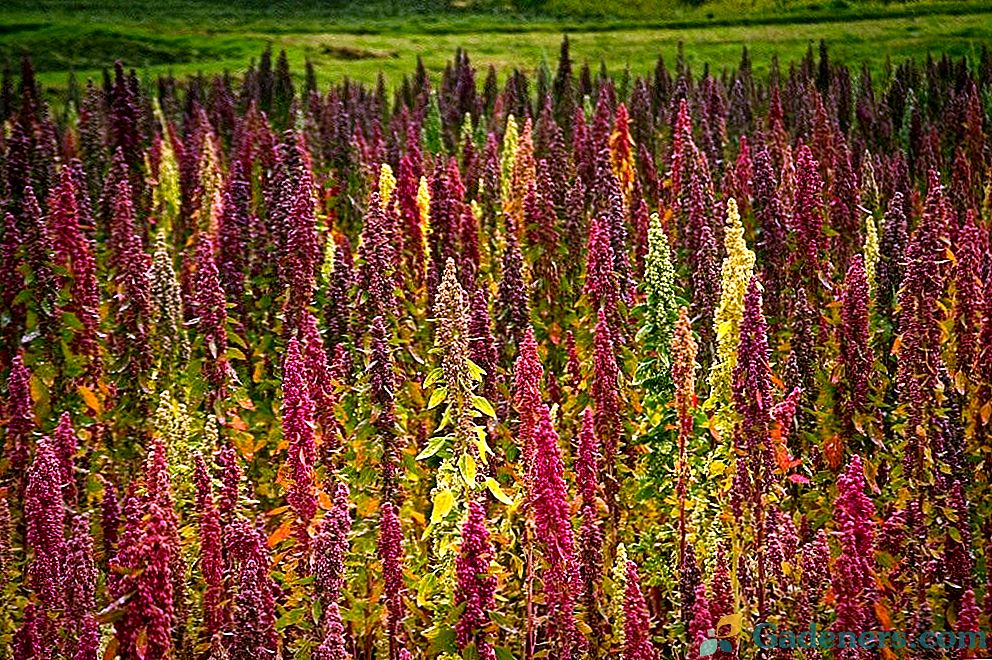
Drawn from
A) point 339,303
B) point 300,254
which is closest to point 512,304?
point 339,303

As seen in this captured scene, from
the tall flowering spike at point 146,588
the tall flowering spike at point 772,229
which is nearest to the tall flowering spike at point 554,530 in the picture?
the tall flowering spike at point 146,588

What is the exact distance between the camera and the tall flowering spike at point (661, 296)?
559 cm

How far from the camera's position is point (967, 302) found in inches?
237

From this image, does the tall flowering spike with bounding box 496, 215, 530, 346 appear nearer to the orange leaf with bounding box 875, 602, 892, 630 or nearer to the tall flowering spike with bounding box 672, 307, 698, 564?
the tall flowering spike with bounding box 672, 307, 698, 564

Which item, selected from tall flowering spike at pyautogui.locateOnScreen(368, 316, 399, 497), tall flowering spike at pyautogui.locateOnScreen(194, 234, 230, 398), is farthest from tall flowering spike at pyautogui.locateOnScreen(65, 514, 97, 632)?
tall flowering spike at pyautogui.locateOnScreen(194, 234, 230, 398)

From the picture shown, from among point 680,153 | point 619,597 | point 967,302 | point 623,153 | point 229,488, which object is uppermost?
point 680,153

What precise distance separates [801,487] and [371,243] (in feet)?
9.26

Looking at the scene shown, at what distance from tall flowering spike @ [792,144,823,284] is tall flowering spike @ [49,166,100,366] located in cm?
471

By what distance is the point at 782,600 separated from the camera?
453cm

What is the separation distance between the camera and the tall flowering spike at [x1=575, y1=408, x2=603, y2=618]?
4914 mm

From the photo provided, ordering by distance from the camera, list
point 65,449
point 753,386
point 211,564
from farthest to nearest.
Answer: point 65,449 < point 753,386 < point 211,564

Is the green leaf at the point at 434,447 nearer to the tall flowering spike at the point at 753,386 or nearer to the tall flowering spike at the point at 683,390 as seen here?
the tall flowering spike at the point at 683,390

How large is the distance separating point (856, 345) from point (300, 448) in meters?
3.09

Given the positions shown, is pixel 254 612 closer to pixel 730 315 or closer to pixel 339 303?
pixel 339 303
